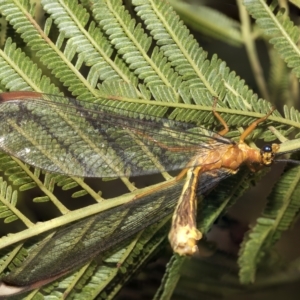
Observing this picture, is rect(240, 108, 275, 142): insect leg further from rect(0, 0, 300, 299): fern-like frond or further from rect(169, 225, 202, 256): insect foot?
rect(169, 225, 202, 256): insect foot

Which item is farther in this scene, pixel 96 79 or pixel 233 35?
pixel 233 35

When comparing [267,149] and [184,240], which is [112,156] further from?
[267,149]

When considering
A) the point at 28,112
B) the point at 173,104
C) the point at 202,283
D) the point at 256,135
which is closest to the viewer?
the point at 28,112

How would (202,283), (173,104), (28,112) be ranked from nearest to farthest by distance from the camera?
1. (28,112)
2. (173,104)
3. (202,283)

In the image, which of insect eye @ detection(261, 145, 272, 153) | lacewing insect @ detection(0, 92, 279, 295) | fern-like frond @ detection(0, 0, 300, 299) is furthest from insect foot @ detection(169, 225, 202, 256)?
insect eye @ detection(261, 145, 272, 153)

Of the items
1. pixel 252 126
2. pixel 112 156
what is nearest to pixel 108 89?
pixel 112 156

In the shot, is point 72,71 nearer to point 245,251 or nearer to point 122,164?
point 122,164

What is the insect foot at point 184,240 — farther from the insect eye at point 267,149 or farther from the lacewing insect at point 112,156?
the insect eye at point 267,149

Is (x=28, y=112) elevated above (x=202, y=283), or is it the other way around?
(x=28, y=112)

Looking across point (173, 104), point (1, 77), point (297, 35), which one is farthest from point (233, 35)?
point (1, 77)
